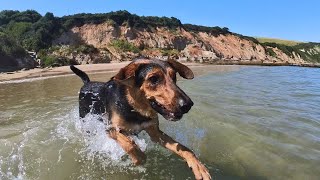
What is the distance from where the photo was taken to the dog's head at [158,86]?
4387 mm

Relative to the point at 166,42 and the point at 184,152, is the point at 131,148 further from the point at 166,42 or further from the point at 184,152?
the point at 166,42

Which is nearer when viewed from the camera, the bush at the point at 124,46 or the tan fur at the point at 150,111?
the tan fur at the point at 150,111

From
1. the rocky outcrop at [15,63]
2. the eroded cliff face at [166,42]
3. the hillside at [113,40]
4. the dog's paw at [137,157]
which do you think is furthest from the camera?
the eroded cliff face at [166,42]

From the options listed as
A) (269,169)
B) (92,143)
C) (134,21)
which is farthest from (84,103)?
(134,21)

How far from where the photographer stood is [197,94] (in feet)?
43.1

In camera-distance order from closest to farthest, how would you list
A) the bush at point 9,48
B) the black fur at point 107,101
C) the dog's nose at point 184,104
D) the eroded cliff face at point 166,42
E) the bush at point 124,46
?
1. the dog's nose at point 184,104
2. the black fur at point 107,101
3. the bush at point 9,48
4. the bush at point 124,46
5. the eroded cliff face at point 166,42

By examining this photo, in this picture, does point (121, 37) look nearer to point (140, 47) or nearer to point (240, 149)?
point (140, 47)

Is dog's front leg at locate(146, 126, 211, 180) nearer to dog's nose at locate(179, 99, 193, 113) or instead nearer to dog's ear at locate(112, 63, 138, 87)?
dog's nose at locate(179, 99, 193, 113)

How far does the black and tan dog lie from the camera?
14.7 feet

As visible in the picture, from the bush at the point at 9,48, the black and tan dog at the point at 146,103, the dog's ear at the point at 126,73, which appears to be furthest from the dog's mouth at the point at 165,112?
the bush at the point at 9,48

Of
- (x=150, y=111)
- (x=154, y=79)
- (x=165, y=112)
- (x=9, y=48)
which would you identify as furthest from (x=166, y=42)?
(x=165, y=112)

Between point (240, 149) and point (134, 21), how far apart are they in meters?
58.7

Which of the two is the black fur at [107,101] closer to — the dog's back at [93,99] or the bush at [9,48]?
the dog's back at [93,99]

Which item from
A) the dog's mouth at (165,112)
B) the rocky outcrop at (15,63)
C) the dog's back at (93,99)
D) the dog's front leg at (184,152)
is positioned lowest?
the rocky outcrop at (15,63)
